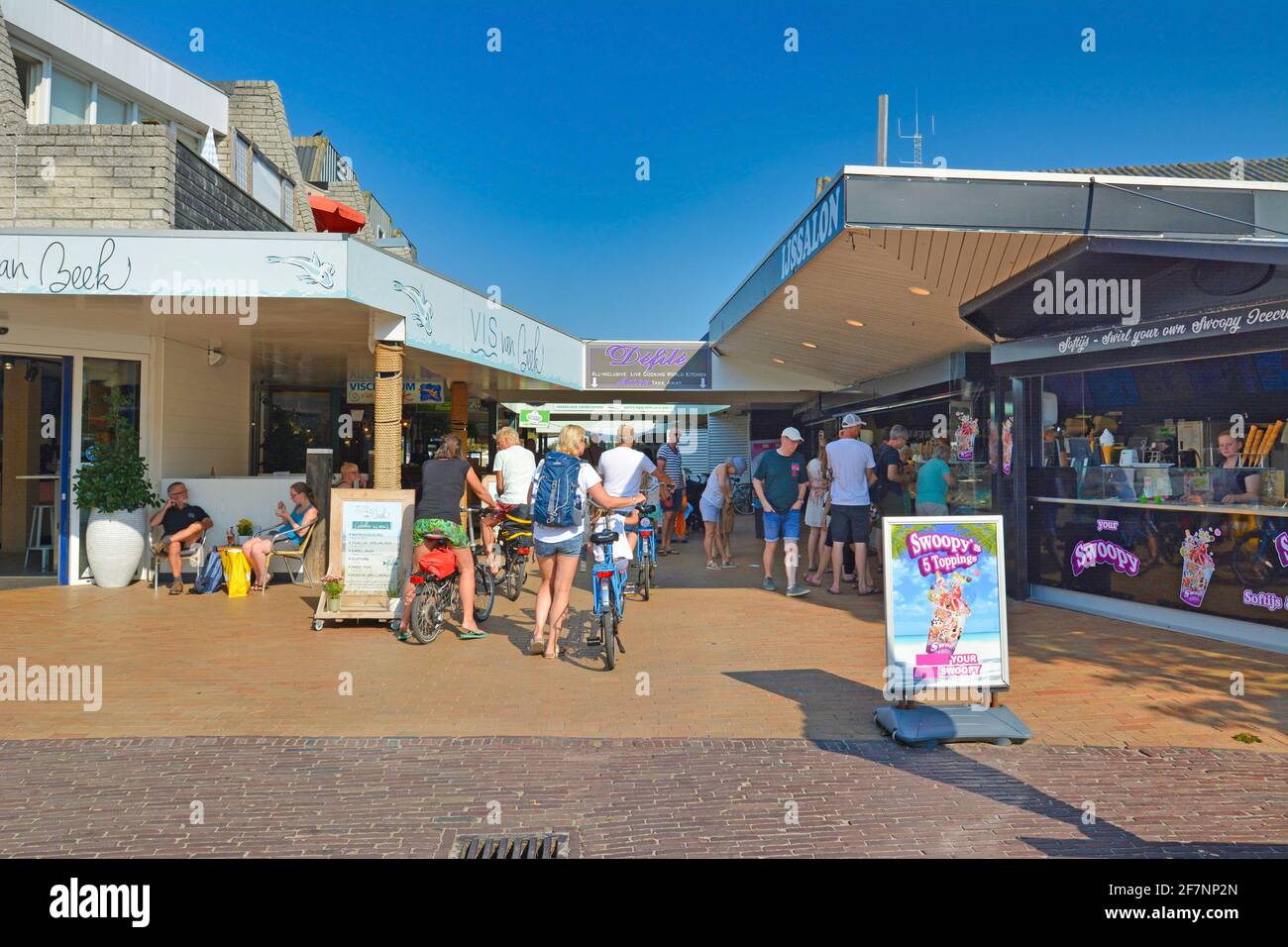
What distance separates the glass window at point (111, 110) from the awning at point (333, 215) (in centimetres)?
487

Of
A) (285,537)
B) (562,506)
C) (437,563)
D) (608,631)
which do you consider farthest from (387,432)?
(608,631)

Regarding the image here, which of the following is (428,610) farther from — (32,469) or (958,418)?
(958,418)

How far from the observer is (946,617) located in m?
5.11

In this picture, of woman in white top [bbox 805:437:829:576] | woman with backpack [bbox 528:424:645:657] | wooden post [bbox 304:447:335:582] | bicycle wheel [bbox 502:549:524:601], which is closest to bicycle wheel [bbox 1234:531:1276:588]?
woman in white top [bbox 805:437:829:576]

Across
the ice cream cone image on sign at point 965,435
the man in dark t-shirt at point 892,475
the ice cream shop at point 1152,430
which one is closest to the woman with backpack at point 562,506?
the man in dark t-shirt at point 892,475

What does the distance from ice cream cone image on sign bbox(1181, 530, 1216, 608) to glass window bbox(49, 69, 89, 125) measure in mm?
13389

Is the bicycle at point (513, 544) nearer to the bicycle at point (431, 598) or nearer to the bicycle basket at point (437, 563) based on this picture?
the bicycle at point (431, 598)

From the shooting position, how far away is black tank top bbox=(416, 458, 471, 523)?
788cm

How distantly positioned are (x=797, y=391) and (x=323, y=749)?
14646mm

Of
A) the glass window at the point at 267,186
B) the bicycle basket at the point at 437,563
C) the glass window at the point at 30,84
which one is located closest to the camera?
the bicycle basket at the point at 437,563

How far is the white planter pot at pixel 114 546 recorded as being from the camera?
9.95m

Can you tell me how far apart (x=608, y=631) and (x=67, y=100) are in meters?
10.9

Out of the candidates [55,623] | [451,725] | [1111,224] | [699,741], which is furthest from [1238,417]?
[55,623]
